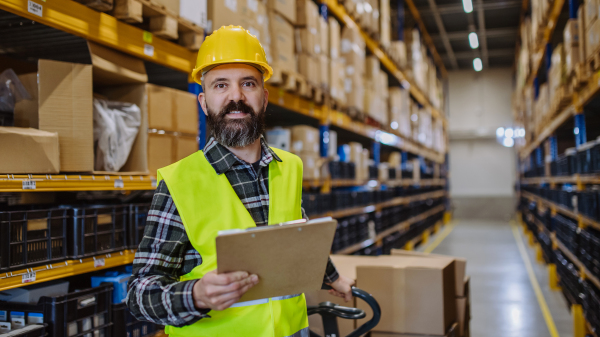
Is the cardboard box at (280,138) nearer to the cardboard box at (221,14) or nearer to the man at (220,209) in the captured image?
the cardboard box at (221,14)

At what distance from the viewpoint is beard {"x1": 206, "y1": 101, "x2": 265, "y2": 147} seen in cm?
163

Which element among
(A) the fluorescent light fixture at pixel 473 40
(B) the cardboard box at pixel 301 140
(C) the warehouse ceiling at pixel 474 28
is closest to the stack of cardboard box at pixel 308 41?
(B) the cardboard box at pixel 301 140

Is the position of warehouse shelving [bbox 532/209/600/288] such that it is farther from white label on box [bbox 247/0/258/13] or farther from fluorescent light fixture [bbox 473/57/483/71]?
fluorescent light fixture [bbox 473/57/483/71]

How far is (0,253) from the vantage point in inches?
72.6

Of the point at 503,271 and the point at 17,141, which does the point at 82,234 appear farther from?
the point at 503,271

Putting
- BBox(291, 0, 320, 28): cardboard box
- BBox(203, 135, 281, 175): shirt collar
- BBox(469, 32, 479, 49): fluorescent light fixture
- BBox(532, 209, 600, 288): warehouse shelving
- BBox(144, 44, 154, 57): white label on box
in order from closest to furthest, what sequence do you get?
BBox(203, 135, 281, 175): shirt collar < BBox(144, 44, 154, 57): white label on box < BBox(532, 209, 600, 288): warehouse shelving < BBox(291, 0, 320, 28): cardboard box < BBox(469, 32, 479, 49): fluorescent light fixture

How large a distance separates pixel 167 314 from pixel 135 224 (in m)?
1.32

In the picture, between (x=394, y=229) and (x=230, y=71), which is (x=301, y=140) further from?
(x=394, y=229)

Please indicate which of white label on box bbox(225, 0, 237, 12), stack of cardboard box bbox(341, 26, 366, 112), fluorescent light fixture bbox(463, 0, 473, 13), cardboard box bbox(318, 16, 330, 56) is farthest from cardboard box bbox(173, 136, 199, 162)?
fluorescent light fixture bbox(463, 0, 473, 13)

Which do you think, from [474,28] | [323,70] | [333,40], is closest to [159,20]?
[323,70]

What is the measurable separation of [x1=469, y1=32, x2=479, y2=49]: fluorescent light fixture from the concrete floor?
6475 millimetres

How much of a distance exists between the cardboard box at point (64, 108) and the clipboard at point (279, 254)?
53.5 inches

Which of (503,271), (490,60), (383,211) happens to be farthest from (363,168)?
(490,60)

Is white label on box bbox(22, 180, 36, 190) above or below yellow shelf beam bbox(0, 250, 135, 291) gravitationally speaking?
above
